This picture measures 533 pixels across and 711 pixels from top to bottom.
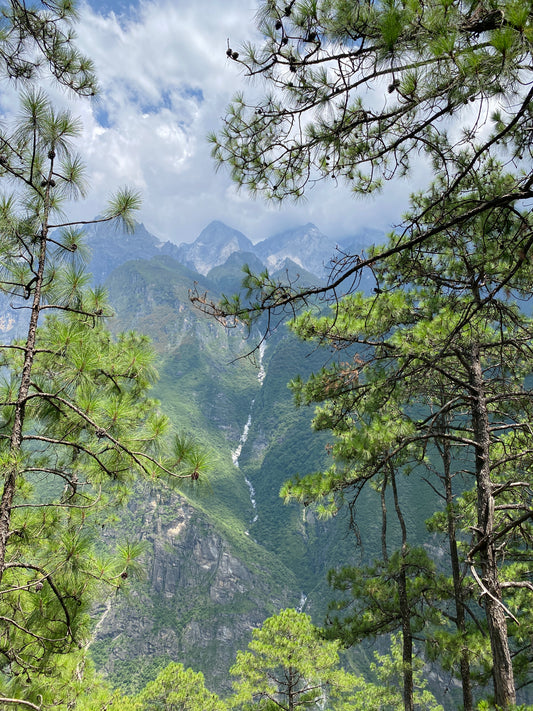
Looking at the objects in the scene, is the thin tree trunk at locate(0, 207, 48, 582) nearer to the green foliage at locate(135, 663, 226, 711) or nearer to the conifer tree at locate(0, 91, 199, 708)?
the conifer tree at locate(0, 91, 199, 708)

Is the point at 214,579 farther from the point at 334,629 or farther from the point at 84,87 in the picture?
the point at 84,87

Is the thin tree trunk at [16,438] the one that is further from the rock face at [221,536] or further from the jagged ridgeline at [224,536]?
the rock face at [221,536]

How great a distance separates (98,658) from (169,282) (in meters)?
138

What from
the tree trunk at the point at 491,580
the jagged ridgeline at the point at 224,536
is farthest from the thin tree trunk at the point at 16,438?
the jagged ridgeline at the point at 224,536

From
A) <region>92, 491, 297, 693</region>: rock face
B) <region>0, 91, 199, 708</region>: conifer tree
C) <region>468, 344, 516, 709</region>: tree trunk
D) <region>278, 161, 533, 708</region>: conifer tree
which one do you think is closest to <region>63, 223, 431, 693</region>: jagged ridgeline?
<region>92, 491, 297, 693</region>: rock face

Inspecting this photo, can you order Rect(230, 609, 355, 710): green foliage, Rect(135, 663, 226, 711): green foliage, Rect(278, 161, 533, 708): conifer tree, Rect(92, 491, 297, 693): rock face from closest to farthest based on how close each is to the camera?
1. Rect(278, 161, 533, 708): conifer tree
2. Rect(230, 609, 355, 710): green foliage
3. Rect(135, 663, 226, 711): green foliage
4. Rect(92, 491, 297, 693): rock face

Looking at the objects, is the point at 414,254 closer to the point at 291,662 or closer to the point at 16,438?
the point at 16,438

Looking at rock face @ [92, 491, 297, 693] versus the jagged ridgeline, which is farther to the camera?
the jagged ridgeline

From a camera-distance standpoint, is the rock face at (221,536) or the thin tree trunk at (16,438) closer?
the thin tree trunk at (16,438)

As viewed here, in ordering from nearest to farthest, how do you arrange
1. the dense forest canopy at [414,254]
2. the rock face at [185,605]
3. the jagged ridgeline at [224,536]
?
the dense forest canopy at [414,254] < the rock face at [185,605] < the jagged ridgeline at [224,536]

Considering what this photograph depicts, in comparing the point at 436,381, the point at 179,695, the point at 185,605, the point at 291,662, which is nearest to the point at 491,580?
the point at 436,381

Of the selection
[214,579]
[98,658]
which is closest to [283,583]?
[214,579]

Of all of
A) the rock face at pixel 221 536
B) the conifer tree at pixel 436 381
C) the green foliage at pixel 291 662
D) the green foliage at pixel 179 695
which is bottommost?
the green foliage at pixel 179 695

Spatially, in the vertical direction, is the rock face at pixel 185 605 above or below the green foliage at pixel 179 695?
above
